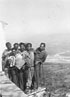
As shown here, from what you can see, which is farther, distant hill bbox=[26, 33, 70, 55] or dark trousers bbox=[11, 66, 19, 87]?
distant hill bbox=[26, 33, 70, 55]

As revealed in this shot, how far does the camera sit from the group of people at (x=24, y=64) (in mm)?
7148

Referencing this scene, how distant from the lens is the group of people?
23.5 ft

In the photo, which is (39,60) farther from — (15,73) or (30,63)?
(15,73)

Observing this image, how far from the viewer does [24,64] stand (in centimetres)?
714

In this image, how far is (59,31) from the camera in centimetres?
2239

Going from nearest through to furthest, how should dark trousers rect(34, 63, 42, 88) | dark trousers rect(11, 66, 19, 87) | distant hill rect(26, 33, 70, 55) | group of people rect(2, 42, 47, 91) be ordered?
group of people rect(2, 42, 47, 91)
dark trousers rect(11, 66, 19, 87)
dark trousers rect(34, 63, 42, 88)
distant hill rect(26, 33, 70, 55)

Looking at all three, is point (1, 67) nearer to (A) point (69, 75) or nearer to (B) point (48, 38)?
(A) point (69, 75)

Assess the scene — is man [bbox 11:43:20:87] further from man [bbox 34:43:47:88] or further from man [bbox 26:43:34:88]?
man [bbox 34:43:47:88]

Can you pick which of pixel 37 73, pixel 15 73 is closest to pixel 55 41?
pixel 37 73

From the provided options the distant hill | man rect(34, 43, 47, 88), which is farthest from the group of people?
the distant hill

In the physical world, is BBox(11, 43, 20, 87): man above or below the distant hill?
below

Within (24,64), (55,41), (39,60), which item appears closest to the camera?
(24,64)

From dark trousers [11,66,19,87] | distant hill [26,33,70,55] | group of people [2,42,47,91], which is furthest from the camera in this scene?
distant hill [26,33,70,55]

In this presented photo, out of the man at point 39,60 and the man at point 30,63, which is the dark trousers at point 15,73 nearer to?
the man at point 30,63
